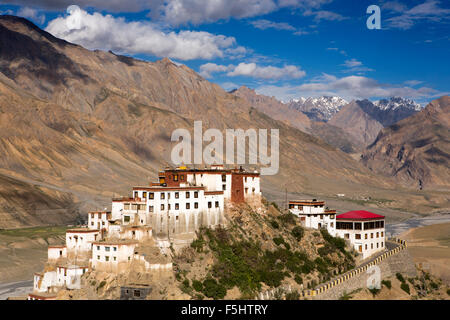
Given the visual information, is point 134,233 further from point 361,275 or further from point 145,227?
point 361,275

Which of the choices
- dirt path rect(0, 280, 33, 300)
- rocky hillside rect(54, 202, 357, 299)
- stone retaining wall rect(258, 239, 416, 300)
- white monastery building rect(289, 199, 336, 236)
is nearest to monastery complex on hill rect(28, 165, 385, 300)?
rocky hillside rect(54, 202, 357, 299)

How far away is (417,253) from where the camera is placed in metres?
128

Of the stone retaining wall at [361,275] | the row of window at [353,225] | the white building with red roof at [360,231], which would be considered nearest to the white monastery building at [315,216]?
the row of window at [353,225]

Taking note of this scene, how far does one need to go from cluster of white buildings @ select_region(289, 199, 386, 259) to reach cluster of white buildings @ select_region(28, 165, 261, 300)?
71.5 feet

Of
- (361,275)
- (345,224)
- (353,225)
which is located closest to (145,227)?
(361,275)

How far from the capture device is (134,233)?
65562 mm

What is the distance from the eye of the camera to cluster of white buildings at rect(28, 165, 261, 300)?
62.7m

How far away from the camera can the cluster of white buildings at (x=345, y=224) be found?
298ft

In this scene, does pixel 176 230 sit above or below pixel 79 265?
above

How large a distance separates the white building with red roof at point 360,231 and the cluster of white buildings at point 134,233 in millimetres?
25921

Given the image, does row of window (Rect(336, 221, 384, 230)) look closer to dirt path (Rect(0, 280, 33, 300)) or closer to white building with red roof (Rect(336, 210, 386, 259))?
white building with red roof (Rect(336, 210, 386, 259))
